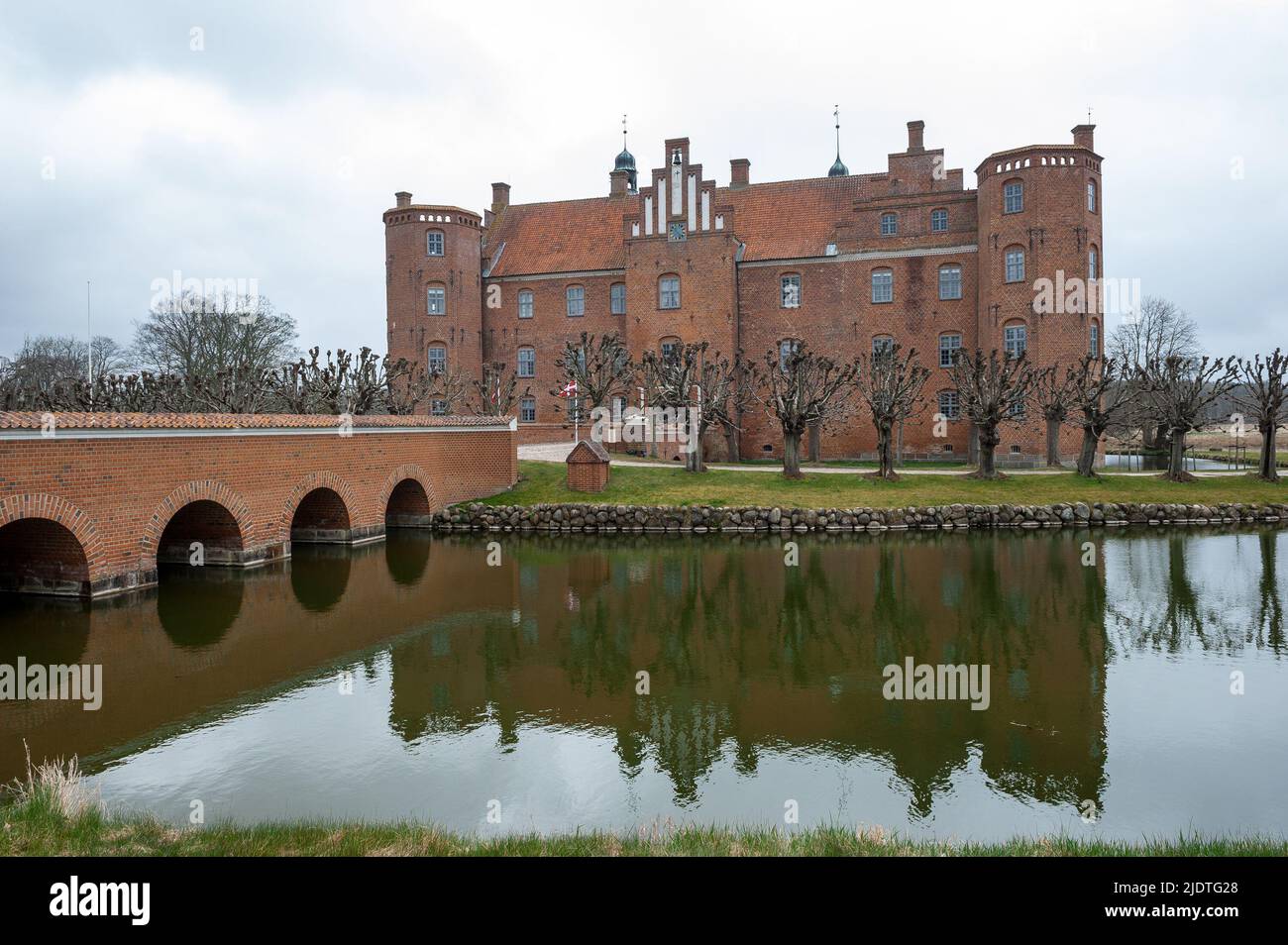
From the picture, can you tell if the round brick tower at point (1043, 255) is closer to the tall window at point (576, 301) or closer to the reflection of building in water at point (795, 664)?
the reflection of building in water at point (795, 664)

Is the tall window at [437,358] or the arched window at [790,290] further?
the tall window at [437,358]

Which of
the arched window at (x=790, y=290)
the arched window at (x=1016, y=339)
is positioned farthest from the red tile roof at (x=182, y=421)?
the arched window at (x=1016, y=339)

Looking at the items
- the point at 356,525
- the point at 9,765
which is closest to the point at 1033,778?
the point at 9,765

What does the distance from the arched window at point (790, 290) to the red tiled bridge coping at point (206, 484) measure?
14.1m

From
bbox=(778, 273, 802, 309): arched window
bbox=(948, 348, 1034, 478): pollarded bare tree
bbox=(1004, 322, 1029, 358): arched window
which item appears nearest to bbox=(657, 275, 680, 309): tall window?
bbox=(778, 273, 802, 309): arched window

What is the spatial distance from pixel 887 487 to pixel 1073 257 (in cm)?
1138

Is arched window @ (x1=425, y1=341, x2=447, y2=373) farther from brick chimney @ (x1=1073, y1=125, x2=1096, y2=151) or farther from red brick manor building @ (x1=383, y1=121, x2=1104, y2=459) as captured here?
brick chimney @ (x1=1073, y1=125, x2=1096, y2=151)

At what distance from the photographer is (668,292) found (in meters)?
33.5

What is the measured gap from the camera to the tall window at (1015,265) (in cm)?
2955

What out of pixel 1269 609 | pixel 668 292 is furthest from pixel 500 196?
pixel 1269 609

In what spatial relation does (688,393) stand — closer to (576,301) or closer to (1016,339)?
(576,301)

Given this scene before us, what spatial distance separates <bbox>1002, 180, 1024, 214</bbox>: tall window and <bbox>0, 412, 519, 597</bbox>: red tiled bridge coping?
718 inches
